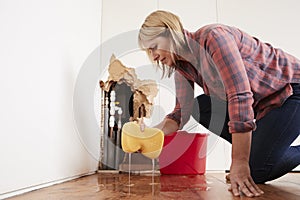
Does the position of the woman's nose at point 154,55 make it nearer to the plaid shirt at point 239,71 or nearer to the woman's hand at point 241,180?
the plaid shirt at point 239,71

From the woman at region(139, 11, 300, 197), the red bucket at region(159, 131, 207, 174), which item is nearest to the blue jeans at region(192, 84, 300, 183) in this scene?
the woman at region(139, 11, 300, 197)

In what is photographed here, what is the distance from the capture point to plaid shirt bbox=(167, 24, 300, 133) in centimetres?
88

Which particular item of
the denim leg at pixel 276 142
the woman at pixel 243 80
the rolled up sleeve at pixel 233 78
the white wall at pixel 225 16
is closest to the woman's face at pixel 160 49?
the woman at pixel 243 80

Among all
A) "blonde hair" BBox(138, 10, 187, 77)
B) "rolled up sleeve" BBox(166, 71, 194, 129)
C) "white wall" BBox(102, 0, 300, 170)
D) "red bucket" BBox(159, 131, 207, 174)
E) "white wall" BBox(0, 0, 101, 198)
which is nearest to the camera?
"white wall" BBox(0, 0, 101, 198)

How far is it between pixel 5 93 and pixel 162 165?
3.70 ft

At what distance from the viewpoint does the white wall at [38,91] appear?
793 millimetres

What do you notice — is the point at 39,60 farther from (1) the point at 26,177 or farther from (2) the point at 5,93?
(1) the point at 26,177

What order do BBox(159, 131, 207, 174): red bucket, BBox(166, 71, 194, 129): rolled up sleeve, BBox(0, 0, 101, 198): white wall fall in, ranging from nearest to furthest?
BBox(0, 0, 101, 198): white wall < BBox(166, 71, 194, 129): rolled up sleeve < BBox(159, 131, 207, 174): red bucket

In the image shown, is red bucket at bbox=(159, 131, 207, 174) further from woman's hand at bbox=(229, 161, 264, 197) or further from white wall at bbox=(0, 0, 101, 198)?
woman's hand at bbox=(229, 161, 264, 197)

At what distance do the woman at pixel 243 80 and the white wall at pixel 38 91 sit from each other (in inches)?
13.6

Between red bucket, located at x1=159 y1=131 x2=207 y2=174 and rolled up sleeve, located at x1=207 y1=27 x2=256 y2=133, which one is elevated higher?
rolled up sleeve, located at x1=207 y1=27 x2=256 y2=133

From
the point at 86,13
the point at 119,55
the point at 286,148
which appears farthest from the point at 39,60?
the point at 119,55

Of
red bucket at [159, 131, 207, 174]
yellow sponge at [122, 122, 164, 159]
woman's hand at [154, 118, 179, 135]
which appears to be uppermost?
woman's hand at [154, 118, 179, 135]

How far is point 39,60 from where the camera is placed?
1.00 meters
